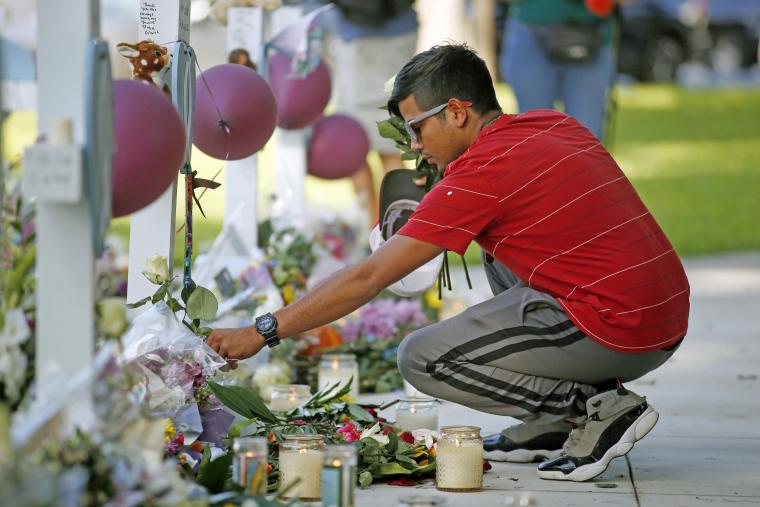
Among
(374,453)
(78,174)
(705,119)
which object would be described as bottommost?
(374,453)

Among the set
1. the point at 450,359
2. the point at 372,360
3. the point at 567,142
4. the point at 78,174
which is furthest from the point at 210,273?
the point at 78,174

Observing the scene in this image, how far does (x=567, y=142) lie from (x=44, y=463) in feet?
5.96

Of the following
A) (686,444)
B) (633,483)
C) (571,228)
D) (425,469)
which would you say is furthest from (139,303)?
(686,444)

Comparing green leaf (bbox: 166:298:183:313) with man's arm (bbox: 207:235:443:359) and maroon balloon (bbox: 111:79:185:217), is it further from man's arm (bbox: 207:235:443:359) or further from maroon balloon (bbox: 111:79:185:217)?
maroon balloon (bbox: 111:79:185:217)

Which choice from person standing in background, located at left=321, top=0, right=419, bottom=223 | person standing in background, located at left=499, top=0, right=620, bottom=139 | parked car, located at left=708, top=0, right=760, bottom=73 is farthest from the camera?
parked car, located at left=708, top=0, right=760, bottom=73

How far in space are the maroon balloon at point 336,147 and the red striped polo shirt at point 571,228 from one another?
2.46 meters

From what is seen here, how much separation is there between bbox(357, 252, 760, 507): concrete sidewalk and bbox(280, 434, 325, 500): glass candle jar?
141 millimetres

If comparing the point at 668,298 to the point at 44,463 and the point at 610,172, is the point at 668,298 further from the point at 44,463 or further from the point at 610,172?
the point at 44,463

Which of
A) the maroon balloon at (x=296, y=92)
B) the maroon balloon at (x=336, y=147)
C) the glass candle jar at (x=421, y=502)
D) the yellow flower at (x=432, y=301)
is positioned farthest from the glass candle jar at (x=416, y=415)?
the maroon balloon at (x=336, y=147)

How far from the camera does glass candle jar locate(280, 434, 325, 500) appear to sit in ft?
10.8

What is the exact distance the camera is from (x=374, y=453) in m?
3.58

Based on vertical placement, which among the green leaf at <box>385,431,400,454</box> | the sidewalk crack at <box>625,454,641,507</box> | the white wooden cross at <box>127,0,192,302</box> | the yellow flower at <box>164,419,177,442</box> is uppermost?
the white wooden cross at <box>127,0,192,302</box>

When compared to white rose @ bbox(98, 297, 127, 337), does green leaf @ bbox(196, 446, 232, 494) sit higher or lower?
lower

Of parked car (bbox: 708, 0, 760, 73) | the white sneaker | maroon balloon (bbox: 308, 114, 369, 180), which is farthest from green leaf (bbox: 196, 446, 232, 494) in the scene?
parked car (bbox: 708, 0, 760, 73)
